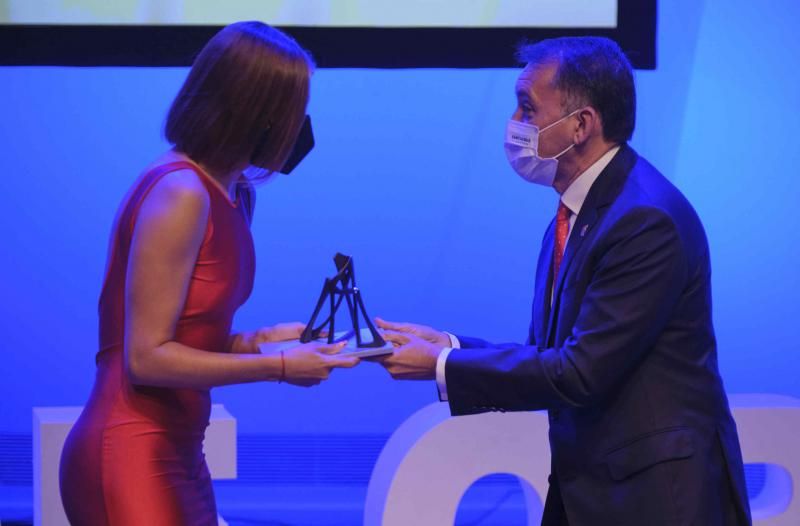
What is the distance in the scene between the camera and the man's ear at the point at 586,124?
2379mm

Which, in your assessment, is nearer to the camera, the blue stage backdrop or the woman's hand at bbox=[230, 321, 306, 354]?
the woman's hand at bbox=[230, 321, 306, 354]

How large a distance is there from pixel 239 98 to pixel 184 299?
1.27ft

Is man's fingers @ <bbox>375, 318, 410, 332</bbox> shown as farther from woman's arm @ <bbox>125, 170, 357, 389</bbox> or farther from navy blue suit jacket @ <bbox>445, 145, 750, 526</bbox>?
woman's arm @ <bbox>125, 170, 357, 389</bbox>

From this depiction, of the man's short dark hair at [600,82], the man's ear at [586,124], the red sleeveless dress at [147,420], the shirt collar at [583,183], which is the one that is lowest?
the red sleeveless dress at [147,420]

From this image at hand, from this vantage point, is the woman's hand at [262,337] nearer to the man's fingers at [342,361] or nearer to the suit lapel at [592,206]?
the man's fingers at [342,361]

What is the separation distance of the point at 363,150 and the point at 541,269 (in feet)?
7.70

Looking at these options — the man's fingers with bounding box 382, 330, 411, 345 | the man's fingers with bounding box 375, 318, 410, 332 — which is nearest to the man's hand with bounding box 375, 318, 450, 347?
the man's fingers with bounding box 375, 318, 410, 332

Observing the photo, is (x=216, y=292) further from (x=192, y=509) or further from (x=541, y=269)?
(x=541, y=269)

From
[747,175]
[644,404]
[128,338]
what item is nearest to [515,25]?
[747,175]

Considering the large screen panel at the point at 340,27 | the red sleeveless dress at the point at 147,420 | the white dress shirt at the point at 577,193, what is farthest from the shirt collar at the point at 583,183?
the large screen panel at the point at 340,27

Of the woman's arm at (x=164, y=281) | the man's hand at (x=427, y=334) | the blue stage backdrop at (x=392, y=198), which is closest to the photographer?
the woman's arm at (x=164, y=281)

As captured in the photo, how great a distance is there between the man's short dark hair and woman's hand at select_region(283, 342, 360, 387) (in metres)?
0.77

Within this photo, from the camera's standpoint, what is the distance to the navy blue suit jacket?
2135mm

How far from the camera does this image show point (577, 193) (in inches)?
94.7
